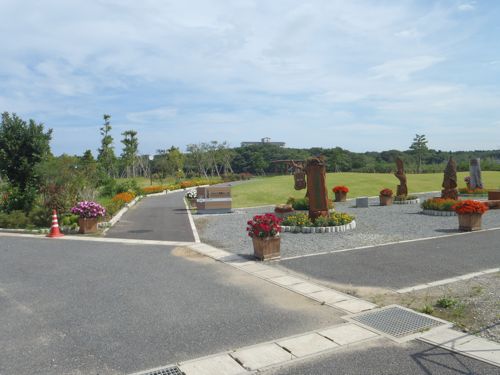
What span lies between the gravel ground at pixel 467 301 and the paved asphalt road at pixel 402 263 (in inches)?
20.7

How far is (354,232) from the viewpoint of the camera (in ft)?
45.8

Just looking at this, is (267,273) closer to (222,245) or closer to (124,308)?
(124,308)

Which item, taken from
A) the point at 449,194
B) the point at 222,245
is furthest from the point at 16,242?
the point at 449,194

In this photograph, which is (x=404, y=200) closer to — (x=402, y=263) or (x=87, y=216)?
(x=402, y=263)

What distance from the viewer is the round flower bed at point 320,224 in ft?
46.5

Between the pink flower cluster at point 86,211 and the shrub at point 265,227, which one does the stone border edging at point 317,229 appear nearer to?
the shrub at point 265,227

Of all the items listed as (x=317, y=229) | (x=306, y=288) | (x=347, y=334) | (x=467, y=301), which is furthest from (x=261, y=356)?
(x=317, y=229)

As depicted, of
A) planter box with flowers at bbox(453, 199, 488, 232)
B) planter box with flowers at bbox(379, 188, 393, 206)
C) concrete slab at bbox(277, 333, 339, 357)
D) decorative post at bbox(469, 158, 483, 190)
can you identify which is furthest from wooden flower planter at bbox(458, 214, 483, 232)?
decorative post at bbox(469, 158, 483, 190)

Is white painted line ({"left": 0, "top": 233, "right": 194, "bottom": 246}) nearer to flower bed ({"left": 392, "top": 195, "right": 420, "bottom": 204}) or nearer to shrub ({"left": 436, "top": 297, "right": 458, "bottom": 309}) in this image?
shrub ({"left": 436, "top": 297, "right": 458, "bottom": 309})

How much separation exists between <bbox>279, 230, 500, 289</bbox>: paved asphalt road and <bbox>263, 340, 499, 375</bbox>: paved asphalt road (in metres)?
2.71

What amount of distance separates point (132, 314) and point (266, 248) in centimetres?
415

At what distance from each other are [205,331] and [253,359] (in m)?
1.05

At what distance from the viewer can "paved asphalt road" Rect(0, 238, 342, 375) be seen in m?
4.88

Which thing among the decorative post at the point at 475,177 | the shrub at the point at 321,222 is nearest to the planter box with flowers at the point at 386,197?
the decorative post at the point at 475,177
